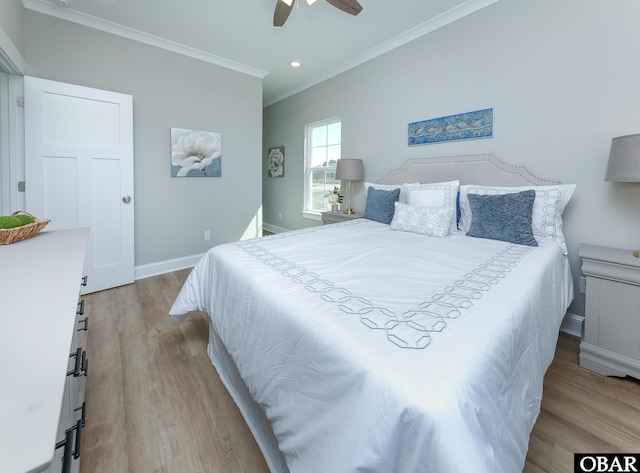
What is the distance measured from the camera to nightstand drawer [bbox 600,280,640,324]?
165 cm

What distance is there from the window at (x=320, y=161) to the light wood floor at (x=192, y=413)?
9.93 feet

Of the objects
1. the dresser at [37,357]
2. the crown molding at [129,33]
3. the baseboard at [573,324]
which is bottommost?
the baseboard at [573,324]

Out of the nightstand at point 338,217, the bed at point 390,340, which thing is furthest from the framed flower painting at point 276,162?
the bed at point 390,340

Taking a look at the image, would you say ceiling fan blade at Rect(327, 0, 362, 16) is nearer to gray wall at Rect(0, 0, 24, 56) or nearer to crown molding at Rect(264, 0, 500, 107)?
crown molding at Rect(264, 0, 500, 107)

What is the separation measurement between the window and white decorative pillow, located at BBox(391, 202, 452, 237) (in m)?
2.04

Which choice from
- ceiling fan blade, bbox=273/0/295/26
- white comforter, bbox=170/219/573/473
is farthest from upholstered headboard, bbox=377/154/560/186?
ceiling fan blade, bbox=273/0/295/26

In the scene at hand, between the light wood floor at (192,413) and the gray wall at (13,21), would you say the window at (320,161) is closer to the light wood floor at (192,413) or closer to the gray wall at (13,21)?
the light wood floor at (192,413)

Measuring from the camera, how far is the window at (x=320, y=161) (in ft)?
14.3

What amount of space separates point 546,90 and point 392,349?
103 inches

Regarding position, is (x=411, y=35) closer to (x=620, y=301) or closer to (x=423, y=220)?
(x=423, y=220)

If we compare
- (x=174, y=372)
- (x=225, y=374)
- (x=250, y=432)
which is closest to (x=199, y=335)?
(x=174, y=372)

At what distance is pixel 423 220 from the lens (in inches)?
92.7

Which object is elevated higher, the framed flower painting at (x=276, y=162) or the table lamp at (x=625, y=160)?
the framed flower painting at (x=276, y=162)

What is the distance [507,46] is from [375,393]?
301 cm
